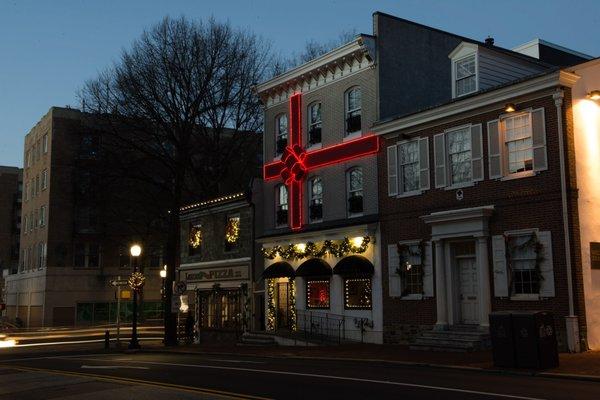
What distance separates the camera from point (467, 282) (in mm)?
21625

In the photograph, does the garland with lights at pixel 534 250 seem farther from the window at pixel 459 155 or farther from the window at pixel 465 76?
the window at pixel 465 76

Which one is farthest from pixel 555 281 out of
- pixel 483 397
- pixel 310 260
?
pixel 310 260

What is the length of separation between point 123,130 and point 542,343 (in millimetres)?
25090

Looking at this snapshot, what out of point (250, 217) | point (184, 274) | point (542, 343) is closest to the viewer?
point (542, 343)

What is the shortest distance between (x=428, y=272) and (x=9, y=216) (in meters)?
91.7

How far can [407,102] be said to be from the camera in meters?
26.4

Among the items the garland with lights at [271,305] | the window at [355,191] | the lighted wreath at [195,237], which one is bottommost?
the garland with lights at [271,305]

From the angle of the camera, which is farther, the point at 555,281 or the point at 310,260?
the point at 310,260

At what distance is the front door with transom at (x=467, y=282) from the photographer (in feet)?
69.9

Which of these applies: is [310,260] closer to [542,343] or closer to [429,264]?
[429,264]

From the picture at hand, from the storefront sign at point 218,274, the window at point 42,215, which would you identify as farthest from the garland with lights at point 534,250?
the window at point 42,215

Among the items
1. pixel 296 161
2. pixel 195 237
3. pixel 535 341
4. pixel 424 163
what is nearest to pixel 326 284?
pixel 296 161

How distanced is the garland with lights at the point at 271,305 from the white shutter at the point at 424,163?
389 inches

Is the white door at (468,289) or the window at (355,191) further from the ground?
the window at (355,191)
